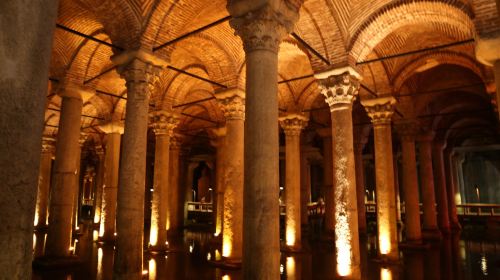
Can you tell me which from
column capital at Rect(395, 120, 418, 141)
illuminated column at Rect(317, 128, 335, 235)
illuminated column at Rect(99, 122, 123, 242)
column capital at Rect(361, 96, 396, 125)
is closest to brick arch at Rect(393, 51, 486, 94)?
column capital at Rect(361, 96, 396, 125)

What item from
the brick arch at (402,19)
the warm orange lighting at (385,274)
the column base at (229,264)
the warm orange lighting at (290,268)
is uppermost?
the brick arch at (402,19)

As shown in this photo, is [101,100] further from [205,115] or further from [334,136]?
[334,136]


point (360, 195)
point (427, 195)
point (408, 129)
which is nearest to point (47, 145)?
point (360, 195)

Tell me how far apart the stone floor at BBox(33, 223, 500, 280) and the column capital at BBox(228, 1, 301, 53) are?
4.91 m

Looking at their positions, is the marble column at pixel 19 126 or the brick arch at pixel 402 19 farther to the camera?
the brick arch at pixel 402 19

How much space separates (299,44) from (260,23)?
3.50 metres

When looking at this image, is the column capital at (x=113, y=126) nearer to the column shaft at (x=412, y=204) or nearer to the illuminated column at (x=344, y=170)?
the illuminated column at (x=344, y=170)

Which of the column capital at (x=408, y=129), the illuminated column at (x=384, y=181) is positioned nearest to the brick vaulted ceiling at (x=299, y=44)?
the column capital at (x=408, y=129)

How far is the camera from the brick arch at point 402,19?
728 cm

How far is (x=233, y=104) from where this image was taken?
948cm

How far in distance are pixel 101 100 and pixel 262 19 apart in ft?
31.9

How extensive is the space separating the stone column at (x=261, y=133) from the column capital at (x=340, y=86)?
8.78 ft

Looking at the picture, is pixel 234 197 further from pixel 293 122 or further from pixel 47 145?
pixel 47 145

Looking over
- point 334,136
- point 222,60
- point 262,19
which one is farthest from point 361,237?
point 262,19
